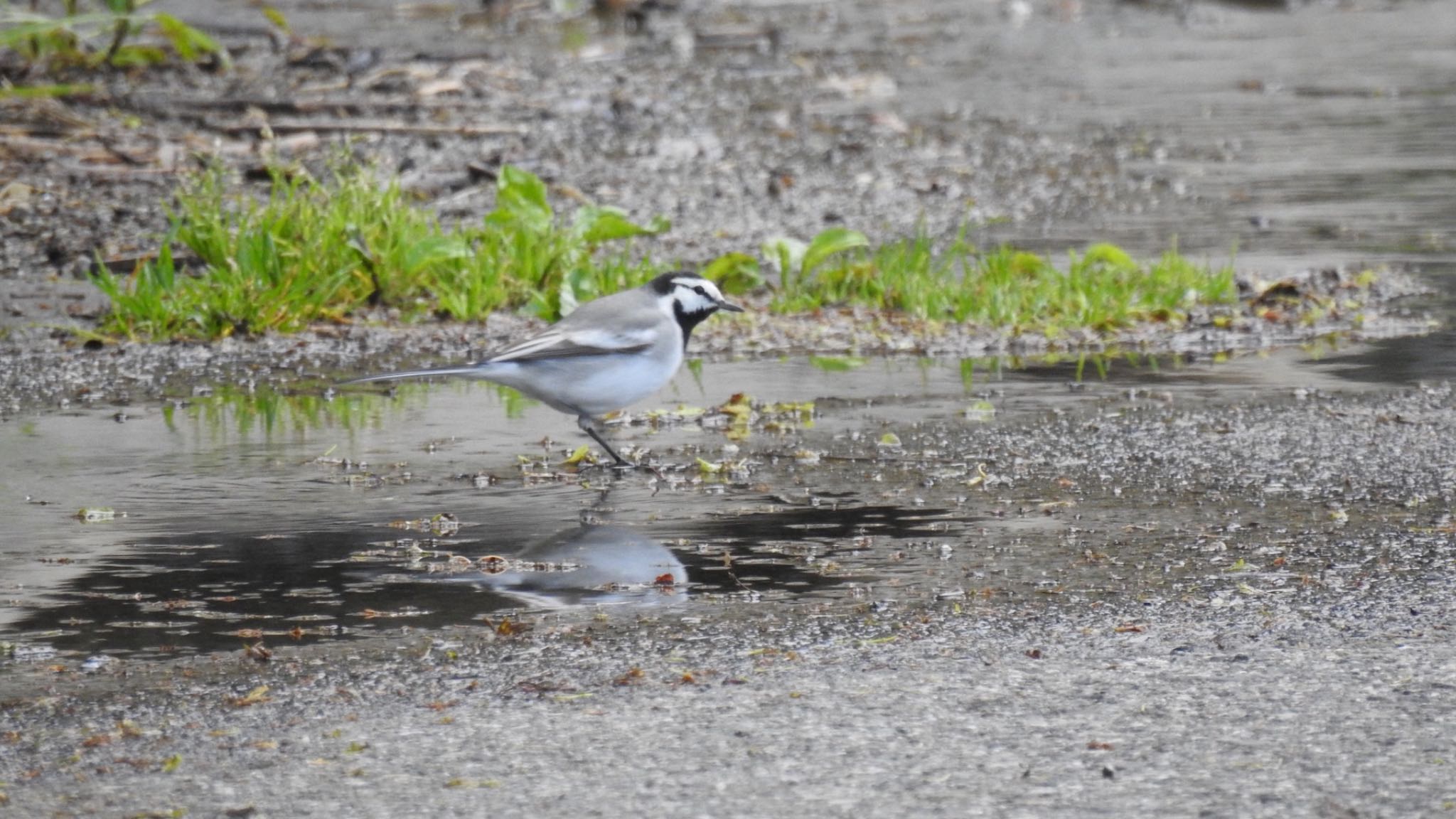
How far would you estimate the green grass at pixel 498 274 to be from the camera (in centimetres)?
828

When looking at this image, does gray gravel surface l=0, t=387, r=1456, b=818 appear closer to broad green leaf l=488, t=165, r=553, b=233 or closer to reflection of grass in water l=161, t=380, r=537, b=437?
reflection of grass in water l=161, t=380, r=537, b=437

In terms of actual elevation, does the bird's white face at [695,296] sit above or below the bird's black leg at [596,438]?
above

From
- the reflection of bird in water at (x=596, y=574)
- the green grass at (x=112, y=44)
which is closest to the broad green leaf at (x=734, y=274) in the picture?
the reflection of bird in water at (x=596, y=574)

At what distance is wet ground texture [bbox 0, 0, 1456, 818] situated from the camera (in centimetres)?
373

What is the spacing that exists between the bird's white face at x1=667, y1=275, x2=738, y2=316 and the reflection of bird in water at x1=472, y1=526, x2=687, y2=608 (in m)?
1.54

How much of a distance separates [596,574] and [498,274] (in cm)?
377

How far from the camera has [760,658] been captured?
14.2ft

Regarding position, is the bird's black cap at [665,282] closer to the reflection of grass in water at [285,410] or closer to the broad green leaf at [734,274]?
the reflection of grass in water at [285,410]

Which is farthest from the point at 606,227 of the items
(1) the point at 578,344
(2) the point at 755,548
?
(2) the point at 755,548

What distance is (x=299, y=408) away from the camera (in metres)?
7.16

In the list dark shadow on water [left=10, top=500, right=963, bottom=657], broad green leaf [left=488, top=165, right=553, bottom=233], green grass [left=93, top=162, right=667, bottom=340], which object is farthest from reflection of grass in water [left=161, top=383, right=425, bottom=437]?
broad green leaf [left=488, top=165, right=553, bottom=233]

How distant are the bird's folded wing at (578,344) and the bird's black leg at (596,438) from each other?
0.27 m

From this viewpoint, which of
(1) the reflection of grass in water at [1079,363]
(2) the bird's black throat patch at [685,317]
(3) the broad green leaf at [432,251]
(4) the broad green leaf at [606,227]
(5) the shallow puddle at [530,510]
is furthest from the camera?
(4) the broad green leaf at [606,227]

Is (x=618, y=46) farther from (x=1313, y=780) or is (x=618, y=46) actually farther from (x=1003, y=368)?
(x=1313, y=780)
